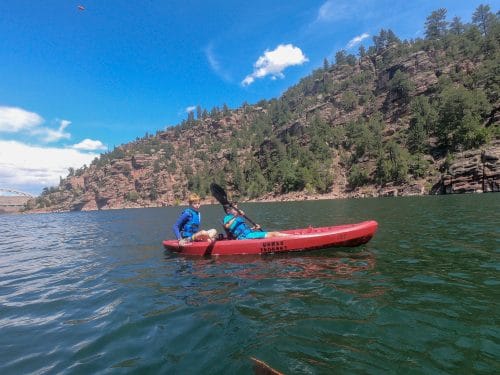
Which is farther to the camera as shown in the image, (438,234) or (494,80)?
(494,80)

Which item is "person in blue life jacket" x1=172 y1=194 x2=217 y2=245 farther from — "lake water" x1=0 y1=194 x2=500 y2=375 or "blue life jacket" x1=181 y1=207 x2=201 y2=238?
"lake water" x1=0 y1=194 x2=500 y2=375

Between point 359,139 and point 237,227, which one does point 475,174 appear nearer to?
point 359,139

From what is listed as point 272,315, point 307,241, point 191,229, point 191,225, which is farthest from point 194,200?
point 272,315

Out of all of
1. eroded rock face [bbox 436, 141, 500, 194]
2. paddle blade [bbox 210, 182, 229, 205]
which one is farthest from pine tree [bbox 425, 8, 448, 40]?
paddle blade [bbox 210, 182, 229, 205]

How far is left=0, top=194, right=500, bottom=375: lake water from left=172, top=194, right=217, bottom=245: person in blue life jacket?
170 centimetres

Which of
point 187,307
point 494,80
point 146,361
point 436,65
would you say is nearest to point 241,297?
point 187,307

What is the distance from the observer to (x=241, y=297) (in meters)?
6.71

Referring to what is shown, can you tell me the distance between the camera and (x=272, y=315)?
557 centimetres

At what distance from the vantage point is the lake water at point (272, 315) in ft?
13.4

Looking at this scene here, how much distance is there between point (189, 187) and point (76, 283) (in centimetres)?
12611

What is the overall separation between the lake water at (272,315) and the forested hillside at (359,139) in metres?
49.9

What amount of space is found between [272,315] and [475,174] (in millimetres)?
55528

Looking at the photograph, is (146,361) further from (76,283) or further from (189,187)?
(189,187)

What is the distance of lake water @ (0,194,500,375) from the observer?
4.09 m
